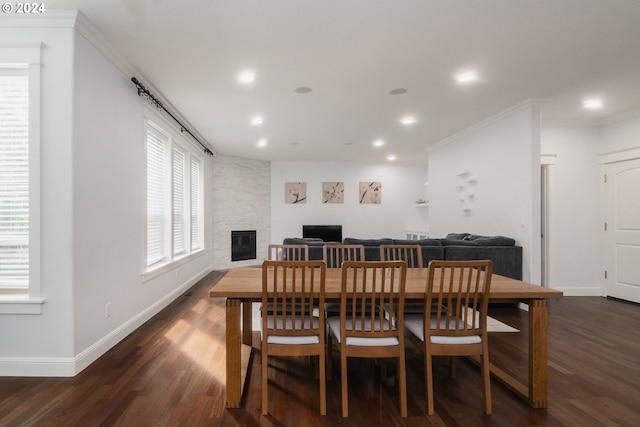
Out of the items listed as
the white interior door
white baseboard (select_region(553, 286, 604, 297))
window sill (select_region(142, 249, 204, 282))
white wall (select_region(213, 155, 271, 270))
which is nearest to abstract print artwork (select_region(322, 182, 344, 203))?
white wall (select_region(213, 155, 271, 270))

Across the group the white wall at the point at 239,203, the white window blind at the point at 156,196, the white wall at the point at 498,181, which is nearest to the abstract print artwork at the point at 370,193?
the white wall at the point at 498,181

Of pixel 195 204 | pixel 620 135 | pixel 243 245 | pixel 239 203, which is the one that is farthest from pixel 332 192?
pixel 620 135

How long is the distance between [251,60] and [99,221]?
6.67 feet

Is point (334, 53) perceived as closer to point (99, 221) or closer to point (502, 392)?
point (99, 221)

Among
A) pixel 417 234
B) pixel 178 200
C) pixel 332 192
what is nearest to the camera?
pixel 178 200

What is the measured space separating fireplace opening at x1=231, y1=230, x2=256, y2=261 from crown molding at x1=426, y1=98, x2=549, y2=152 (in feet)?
15.9

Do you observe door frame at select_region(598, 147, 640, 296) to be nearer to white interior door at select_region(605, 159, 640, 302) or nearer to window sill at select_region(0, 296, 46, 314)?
white interior door at select_region(605, 159, 640, 302)

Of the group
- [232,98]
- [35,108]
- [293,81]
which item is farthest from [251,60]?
[35,108]

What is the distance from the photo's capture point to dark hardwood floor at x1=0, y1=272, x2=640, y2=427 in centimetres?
195

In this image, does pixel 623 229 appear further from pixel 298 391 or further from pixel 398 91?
pixel 298 391

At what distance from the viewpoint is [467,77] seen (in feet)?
11.4

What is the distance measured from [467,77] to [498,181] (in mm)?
2077

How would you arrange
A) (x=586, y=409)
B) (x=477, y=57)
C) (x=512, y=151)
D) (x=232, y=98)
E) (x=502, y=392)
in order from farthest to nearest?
(x=512, y=151) < (x=232, y=98) < (x=477, y=57) < (x=502, y=392) < (x=586, y=409)

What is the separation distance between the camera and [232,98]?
4.08 meters
